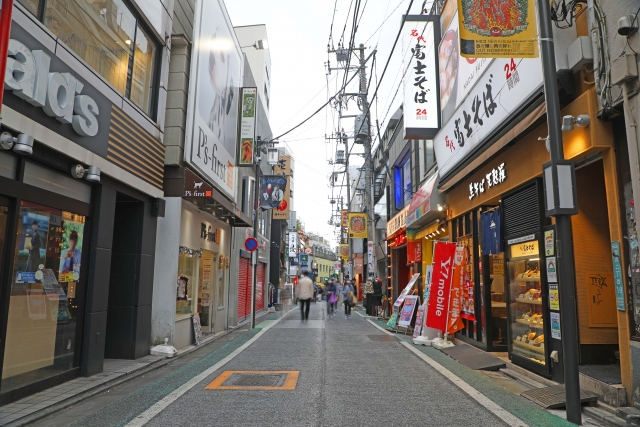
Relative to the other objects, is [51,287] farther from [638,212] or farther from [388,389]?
[638,212]

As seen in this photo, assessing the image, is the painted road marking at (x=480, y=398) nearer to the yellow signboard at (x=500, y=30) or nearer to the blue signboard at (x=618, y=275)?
the blue signboard at (x=618, y=275)

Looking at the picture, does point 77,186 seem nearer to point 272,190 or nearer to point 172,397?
point 172,397

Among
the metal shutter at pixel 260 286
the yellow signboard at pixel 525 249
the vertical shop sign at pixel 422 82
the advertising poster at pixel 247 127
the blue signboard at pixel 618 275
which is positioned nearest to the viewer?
the blue signboard at pixel 618 275

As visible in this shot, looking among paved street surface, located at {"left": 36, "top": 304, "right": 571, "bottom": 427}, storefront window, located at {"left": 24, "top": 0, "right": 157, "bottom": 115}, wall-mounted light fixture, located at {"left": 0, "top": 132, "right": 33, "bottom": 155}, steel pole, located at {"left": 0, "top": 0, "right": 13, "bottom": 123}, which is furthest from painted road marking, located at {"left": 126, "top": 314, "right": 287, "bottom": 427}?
storefront window, located at {"left": 24, "top": 0, "right": 157, "bottom": 115}

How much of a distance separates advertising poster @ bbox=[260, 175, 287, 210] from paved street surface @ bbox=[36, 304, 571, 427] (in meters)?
9.64

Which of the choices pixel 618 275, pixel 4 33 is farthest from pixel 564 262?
pixel 4 33

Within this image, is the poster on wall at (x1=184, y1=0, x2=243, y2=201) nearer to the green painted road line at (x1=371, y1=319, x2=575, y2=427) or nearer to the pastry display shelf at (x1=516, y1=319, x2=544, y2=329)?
the green painted road line at (x1=371, y1=319, x2=575, y2=427)

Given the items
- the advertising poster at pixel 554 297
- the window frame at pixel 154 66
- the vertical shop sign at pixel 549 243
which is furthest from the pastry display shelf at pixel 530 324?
the window frame at pixel 154 66

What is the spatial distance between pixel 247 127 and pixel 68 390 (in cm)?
1112

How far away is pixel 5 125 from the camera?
5164 millimetres

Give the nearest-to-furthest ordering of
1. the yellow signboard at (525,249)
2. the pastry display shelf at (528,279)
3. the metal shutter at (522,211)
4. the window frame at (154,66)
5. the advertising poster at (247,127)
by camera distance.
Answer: the metal shutter at (522,211), the yellow signboard at (525,249), the pastry display shelf at (528,279), the window frame at (154,66), the advertising poster at (247,127)

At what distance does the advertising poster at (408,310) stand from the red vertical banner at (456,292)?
9.47 ft

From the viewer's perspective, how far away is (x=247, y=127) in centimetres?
1591

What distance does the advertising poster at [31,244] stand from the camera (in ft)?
19.2
